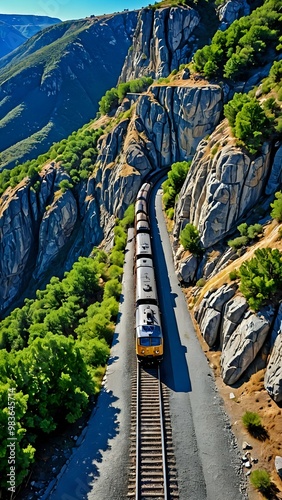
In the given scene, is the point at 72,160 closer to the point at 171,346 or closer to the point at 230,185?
the point at 230,185

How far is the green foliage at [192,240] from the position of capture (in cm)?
3588

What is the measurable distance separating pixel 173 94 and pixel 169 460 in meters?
64.8

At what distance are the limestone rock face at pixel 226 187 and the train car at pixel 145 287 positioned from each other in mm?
6533

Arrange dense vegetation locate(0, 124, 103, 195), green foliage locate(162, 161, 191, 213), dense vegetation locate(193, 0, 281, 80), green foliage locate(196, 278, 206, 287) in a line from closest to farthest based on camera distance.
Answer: green foliage locate(196, 278, 206, 287) → green foliage locate(162, 161, 191, 213) → dense vegetation locate(193, 0, 281, 80) → dense vegetation locate(0, 124, 103, 195)

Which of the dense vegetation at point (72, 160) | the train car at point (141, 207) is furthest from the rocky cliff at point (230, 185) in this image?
the dense vegetation at point (72, 160)

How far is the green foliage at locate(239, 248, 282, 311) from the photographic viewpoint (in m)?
23.2

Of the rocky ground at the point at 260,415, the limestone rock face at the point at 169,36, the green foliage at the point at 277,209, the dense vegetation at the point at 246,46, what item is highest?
the limestone rock face at the point at 169,36

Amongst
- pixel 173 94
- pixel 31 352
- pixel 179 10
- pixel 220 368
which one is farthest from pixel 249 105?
pixel 179 10

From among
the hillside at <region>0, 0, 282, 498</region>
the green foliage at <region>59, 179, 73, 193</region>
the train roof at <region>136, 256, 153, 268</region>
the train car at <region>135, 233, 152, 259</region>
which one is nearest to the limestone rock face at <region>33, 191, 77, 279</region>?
the hillside at <region>0, 0, 282, 498</region>

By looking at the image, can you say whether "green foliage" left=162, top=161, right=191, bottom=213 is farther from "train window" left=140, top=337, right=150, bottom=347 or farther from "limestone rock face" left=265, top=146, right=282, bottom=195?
"train window" left=140, top=337, right=150, bottom=347

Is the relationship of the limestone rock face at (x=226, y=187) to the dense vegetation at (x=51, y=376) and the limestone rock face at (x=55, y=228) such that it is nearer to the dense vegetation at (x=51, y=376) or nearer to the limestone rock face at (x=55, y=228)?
the dense vegetation at (x=51, y=376)

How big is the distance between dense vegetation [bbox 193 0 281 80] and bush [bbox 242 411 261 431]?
53607mm

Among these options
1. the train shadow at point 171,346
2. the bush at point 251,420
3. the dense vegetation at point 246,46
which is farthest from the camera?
the dense vegetation at point 246,46

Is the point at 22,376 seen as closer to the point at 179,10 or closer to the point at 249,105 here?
the point at 249,105
